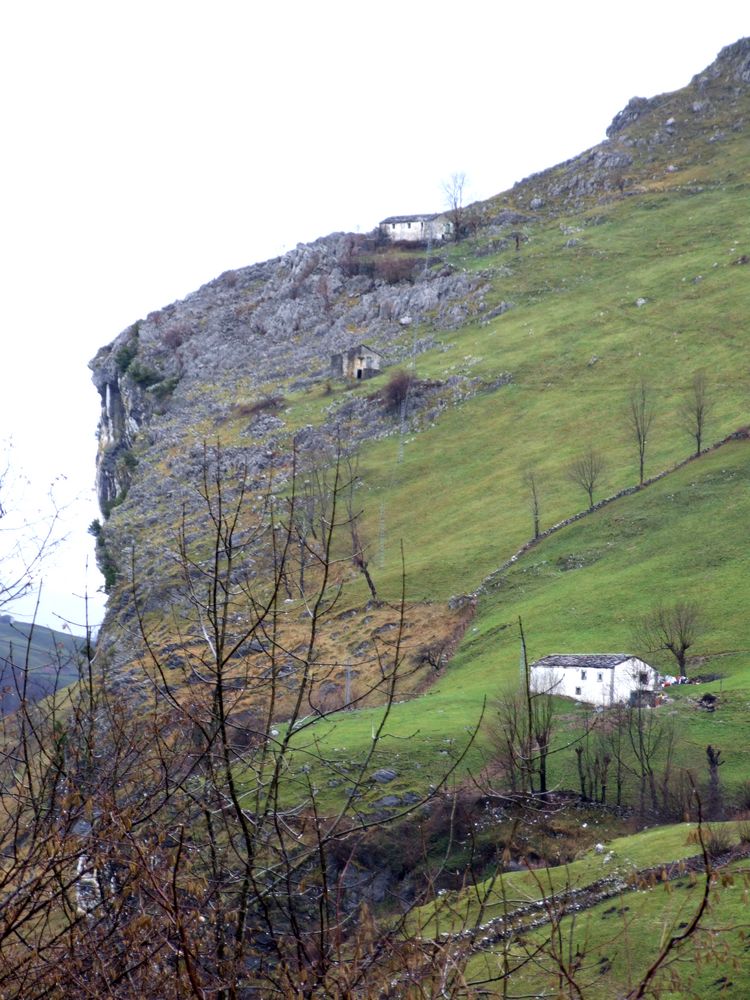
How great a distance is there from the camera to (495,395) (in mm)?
103125

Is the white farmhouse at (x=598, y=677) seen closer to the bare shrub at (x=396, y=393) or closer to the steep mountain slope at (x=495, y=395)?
the steep mountain slope at (x=495, y=395)

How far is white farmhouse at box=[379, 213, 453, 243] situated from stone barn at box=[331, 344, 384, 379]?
3898 cm

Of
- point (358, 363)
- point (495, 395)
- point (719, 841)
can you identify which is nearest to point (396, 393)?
point (495, 395)

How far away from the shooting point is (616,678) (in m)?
50.5

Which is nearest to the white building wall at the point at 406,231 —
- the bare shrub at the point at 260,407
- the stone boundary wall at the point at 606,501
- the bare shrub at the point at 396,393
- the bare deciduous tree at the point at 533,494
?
the bare shrub at the point at 260,407

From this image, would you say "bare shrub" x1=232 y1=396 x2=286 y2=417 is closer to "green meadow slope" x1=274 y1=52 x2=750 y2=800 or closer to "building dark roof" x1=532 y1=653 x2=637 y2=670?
"green meadow slope" x1=274 y1=52 x2=750 y2=800

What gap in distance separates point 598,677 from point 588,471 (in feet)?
104

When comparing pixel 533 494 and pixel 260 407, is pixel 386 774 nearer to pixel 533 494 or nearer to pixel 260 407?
pixel 533 494

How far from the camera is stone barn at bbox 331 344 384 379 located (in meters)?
118

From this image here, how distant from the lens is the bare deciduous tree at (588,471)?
77438 millimetres

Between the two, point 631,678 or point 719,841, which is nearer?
point 719,841

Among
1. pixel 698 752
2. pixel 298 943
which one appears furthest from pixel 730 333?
pixel 298 943

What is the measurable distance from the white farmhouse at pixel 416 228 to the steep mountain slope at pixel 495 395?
13.5 feet

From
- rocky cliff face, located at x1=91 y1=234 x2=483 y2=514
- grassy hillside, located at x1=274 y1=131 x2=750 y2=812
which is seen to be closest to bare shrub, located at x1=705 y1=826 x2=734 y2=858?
grassy hillside, located at x1=274 y1=131 x2=750 y2=812
